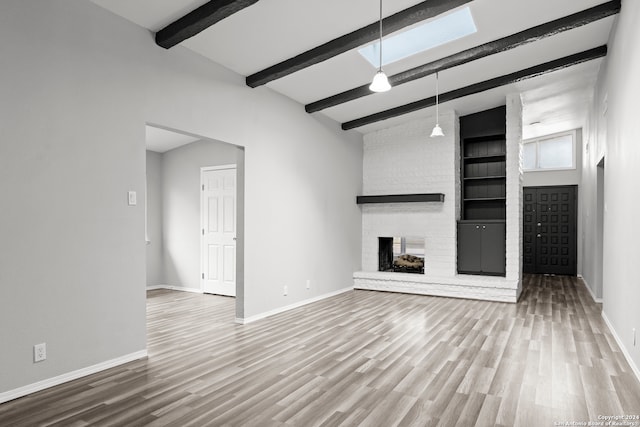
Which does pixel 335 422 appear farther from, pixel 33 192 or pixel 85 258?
pixel 33 192

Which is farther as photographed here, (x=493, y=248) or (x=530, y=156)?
(x=530, y=156)

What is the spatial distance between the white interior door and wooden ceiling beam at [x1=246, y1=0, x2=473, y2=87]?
2.35 metres

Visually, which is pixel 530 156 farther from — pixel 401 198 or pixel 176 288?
pixel 176 288

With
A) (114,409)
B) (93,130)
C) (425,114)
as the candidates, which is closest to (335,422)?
(114,409)

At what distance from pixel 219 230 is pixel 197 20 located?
397 centimetres

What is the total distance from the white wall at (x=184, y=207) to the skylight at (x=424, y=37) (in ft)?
10.2

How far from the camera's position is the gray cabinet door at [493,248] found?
265 inches

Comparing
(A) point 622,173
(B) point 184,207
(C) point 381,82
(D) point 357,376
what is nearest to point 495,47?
(A) point 622,173

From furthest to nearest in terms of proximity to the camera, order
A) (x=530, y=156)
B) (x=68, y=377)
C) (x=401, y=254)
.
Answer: (x=530, y=156) < (x=401, y=254) < (x=68, y=377)

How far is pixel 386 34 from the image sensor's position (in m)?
4.03

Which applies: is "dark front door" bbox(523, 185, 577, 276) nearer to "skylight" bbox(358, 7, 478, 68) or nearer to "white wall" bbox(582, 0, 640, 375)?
"white wall" bbox(582, 0, 640, 375)

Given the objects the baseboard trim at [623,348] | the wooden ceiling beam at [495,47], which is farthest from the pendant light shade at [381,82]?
the baseboard trim at [623,348]

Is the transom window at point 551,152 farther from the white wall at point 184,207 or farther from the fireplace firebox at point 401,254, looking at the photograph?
the white wall at point 184,207

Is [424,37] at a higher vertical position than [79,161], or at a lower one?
higher
